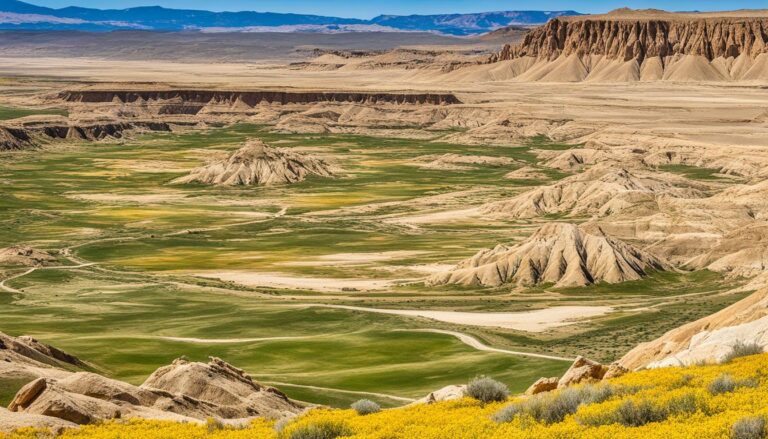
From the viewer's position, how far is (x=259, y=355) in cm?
5750

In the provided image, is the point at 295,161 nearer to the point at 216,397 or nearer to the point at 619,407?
the point at 216,397

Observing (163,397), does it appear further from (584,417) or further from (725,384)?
(725,384)

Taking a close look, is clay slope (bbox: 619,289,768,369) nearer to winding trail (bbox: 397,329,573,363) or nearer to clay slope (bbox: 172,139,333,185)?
winding trail (bbox: 397,329,573,363)

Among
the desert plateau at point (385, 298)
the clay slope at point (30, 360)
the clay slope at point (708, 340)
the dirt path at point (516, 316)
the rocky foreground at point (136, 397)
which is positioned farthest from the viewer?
the dirt path at point (516, 316)

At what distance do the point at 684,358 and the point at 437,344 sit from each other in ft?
98.4

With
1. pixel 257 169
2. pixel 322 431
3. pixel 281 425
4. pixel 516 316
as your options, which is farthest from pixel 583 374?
pixel 257 169

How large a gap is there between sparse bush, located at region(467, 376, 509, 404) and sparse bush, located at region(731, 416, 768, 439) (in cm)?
761

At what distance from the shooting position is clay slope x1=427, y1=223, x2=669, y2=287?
81125 millimetres

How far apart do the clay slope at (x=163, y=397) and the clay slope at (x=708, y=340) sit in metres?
10.00

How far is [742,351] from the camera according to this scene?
28.1m

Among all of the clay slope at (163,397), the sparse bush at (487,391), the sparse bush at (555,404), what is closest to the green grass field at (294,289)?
the clay slope at (163,397)

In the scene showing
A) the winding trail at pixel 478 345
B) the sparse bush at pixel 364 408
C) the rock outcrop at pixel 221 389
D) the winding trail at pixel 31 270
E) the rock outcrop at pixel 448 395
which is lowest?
the winding trail at pixel 31 270

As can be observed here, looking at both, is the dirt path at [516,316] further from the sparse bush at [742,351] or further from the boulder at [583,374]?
the sparse bush at [742,351]

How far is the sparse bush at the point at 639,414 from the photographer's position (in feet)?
73.9
